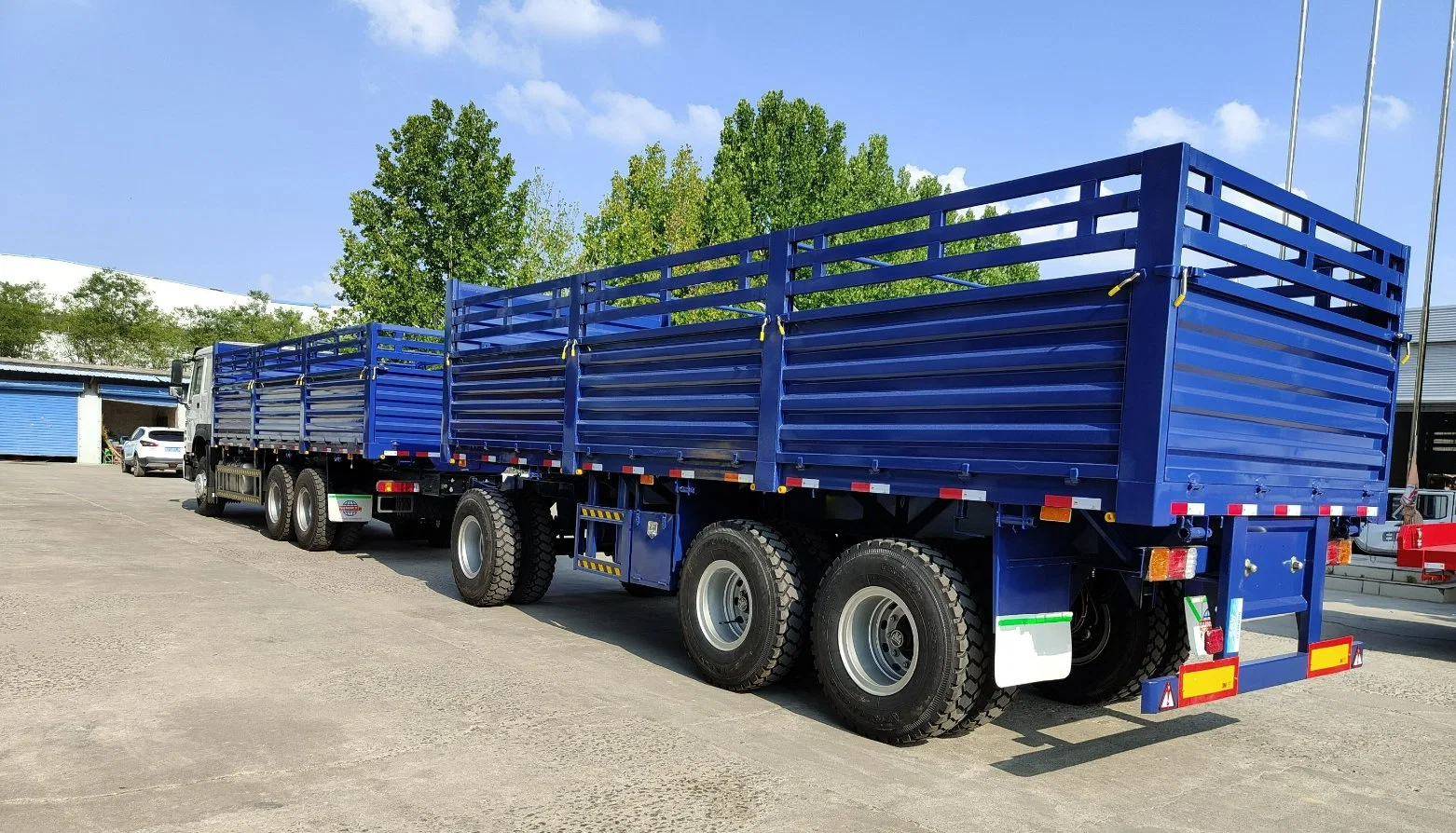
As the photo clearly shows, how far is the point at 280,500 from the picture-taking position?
13867mm

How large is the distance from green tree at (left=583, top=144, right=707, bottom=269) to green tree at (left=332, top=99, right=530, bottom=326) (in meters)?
2.10

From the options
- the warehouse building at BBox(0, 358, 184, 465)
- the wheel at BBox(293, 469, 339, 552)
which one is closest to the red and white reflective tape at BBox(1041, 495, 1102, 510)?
the wheel at BBox(293, 469, 339, 552)

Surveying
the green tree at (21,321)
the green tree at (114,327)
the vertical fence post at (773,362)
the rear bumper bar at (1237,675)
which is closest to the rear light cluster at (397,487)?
the vertical fence post at (773,362)

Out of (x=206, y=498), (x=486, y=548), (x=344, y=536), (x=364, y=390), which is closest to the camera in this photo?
(x=486, y=548)

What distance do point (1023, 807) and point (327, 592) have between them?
7442 mm

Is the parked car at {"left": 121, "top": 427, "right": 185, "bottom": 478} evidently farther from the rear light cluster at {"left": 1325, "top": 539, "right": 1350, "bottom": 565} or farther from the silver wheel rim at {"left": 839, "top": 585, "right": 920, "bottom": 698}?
the rear light cluster at {"left": 1325, "top": 539, "right": 1350, "bottom": 565}

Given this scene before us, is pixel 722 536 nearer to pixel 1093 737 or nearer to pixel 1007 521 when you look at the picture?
pixel 1007 521

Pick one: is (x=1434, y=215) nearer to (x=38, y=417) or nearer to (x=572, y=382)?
(x=572, y=382)

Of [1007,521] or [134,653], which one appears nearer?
[1007,521]

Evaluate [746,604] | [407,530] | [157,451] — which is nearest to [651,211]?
[407,530]

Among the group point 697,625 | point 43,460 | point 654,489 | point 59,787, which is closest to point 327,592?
point 654,489

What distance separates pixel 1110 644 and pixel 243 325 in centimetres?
5818

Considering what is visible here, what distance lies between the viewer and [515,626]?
27.5 ft

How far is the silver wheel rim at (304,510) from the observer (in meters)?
12.9
